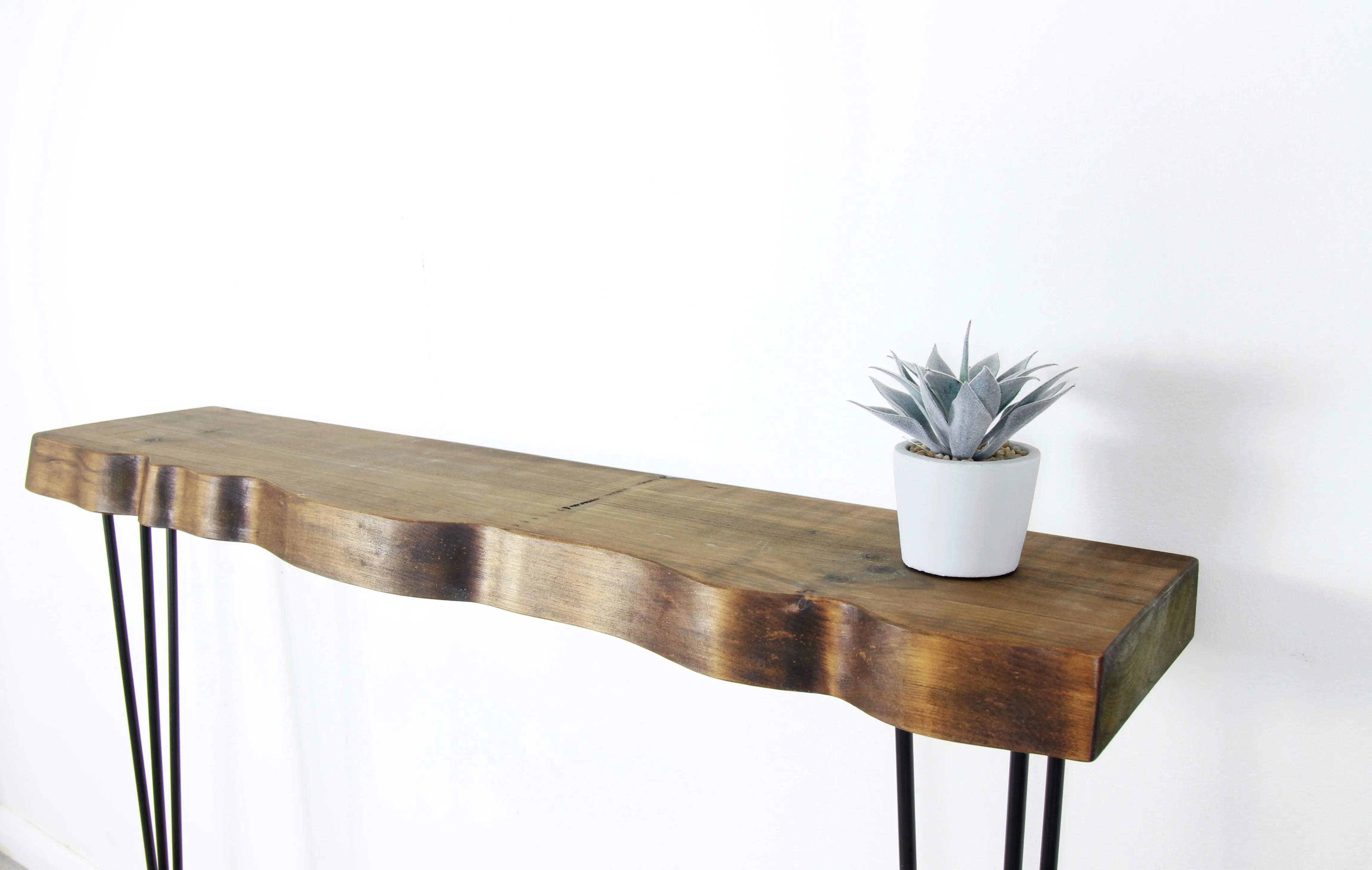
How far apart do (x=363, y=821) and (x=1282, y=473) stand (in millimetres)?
1153

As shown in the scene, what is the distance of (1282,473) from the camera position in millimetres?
670

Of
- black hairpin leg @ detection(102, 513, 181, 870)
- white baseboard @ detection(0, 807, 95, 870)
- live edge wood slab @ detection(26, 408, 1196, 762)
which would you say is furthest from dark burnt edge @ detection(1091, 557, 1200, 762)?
white baseboard @ detection(0, 807, 95, 870)

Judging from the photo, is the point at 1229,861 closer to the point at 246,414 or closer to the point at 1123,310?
the point at 1123,310

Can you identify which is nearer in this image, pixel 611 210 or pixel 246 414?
pixel 611 210

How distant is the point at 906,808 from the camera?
739 mm

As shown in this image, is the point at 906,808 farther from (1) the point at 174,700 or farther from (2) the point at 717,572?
(1) the point at 174,700

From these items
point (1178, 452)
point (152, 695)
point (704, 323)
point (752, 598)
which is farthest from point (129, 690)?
point (1178, 452)

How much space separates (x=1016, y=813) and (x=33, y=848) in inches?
78.0

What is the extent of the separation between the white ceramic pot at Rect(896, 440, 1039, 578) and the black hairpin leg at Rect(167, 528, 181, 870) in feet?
2.90

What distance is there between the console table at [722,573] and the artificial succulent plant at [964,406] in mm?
88

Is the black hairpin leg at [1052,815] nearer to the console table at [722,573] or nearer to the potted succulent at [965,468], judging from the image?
the console table at [722,573]

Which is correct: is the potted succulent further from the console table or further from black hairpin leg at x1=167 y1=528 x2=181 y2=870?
black hairpin leg at x1=167 y1=528 x2=181 y2=870

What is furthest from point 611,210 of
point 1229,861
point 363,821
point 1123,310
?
point 363,821

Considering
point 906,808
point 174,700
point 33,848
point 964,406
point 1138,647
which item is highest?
point 964,406
